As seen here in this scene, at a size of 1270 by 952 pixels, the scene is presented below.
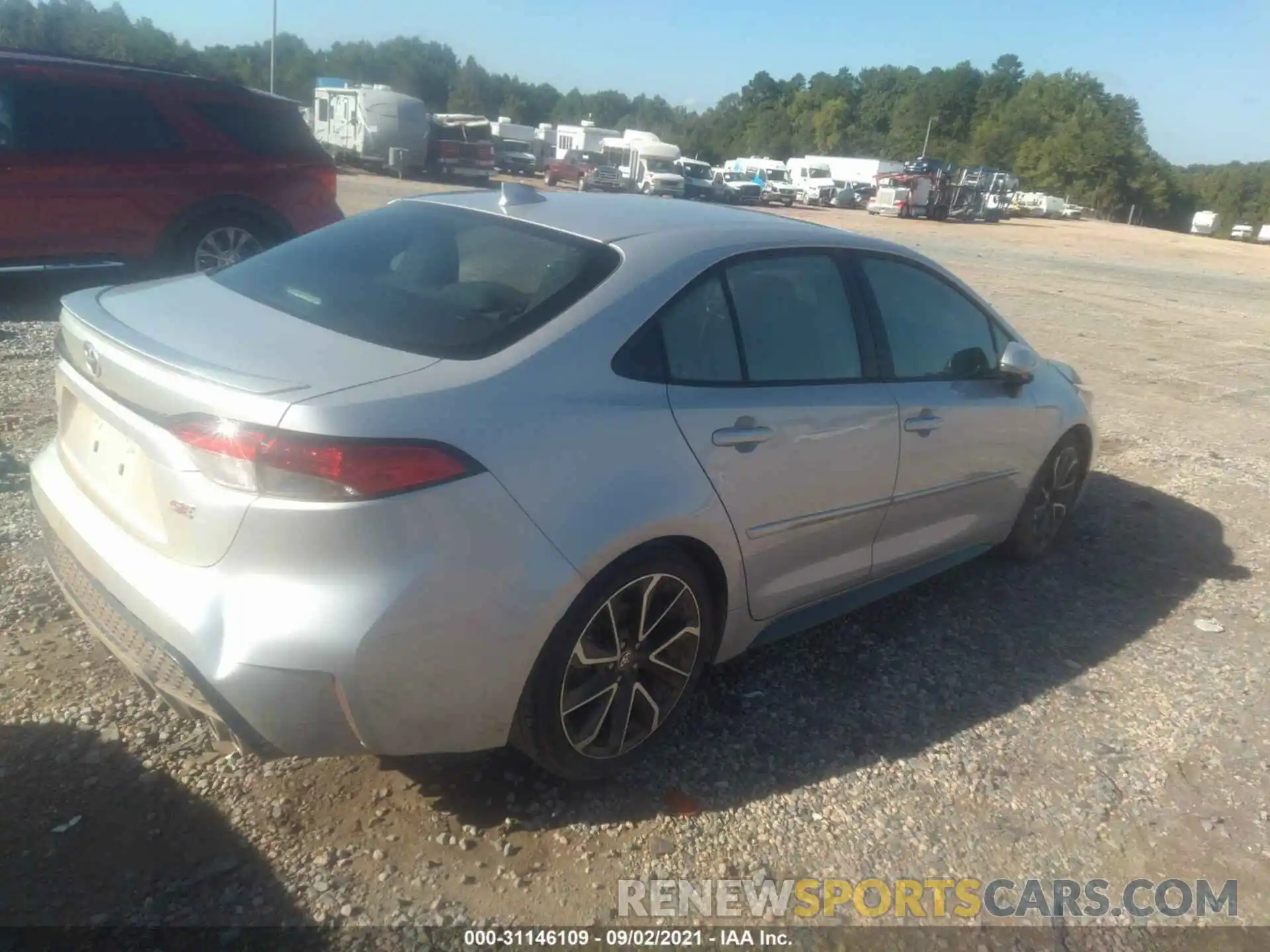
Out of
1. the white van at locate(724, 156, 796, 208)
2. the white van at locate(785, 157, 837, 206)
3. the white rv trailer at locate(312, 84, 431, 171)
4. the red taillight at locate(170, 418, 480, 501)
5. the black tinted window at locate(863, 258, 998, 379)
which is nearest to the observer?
the red taillight at locate(170, 418, 480, 501)

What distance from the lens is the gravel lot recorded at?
2.59 meters

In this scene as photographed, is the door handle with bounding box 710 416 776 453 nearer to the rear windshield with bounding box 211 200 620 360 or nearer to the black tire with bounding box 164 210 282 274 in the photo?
the rear windshield with bounding box 211 200 620 360

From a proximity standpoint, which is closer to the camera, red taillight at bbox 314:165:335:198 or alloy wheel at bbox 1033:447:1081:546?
alloy wheel at bbox 1033:447:1081:546

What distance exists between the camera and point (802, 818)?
2988mm

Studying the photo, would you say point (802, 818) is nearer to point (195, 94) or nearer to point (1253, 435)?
point (1253, 435)

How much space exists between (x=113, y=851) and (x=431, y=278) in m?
1.81

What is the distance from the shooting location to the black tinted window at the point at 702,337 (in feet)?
10.0

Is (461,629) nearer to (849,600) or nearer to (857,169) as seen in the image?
(849,600)

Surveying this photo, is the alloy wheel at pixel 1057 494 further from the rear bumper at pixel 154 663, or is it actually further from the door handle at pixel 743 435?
the rear bumper at pixel 154 663

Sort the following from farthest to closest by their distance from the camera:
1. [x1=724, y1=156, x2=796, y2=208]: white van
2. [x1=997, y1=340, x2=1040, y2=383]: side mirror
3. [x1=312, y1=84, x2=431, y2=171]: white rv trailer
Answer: [x1=724, y1=156, x2=796, y2=208]: white van, [x1=312, y1=84, x2=431, y2=171]: white rv trailer, [x1=997, y1=340, x2=1040, y2=383]: side mirror

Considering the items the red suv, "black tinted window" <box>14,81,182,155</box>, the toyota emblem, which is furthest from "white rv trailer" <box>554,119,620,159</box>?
the toyota emblem

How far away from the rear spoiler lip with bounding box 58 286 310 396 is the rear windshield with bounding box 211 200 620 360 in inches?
15.3

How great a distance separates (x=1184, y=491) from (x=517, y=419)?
18.0 feet

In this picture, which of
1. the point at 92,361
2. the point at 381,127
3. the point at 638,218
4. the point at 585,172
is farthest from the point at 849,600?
the point at 585,172
